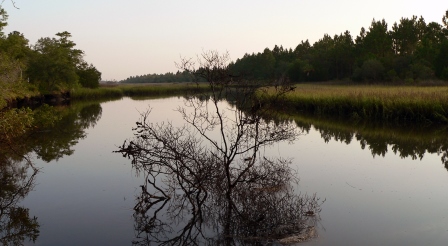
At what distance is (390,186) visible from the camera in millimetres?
Answer: 10172

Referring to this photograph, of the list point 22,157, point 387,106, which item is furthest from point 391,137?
point 22,157

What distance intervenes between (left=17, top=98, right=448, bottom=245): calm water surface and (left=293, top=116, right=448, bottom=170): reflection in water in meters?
0.06

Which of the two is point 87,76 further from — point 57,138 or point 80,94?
point 57,138

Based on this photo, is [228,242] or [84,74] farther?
[84,74]

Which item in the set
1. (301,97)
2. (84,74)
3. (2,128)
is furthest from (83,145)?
(84,74)

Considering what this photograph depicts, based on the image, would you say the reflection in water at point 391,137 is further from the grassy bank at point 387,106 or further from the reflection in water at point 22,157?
the reflection in water at point 22,157

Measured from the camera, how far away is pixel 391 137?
699 inches

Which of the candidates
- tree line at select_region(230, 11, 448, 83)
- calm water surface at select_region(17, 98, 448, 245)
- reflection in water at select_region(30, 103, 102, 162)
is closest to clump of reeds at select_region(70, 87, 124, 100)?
tree line at select_region(230, 11, 448, 83)

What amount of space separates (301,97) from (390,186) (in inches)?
868

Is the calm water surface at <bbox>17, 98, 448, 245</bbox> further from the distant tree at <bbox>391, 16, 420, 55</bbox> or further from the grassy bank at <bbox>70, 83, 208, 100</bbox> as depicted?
the distant tree at <bbox>391, 16, 420, 55</bbox>

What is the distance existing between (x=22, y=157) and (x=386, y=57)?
53.6 metres

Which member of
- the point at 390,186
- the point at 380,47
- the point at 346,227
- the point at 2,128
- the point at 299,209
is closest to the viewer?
the point at 346,227

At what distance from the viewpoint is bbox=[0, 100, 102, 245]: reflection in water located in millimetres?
7703

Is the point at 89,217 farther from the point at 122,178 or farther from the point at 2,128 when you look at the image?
the point at 2,128
